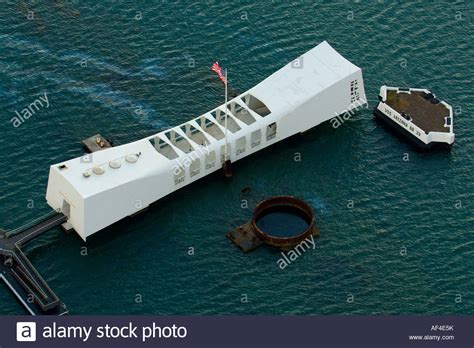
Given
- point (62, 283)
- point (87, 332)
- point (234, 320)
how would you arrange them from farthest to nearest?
point (62, 283), point (234, 320), point (87, 332)

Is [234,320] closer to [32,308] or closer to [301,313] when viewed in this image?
[301,313]

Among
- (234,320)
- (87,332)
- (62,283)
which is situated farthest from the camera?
(62,283)

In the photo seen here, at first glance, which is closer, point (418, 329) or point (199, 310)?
point (418, 329)

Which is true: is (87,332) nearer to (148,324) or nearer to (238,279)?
(148,324)

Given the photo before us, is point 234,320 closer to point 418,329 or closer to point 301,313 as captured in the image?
point 301,313

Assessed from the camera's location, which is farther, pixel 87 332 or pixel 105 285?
pixel 105 285

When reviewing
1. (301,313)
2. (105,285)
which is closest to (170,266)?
(105,285)

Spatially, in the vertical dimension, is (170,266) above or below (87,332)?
above

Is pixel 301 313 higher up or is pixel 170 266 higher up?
pixel 170 266

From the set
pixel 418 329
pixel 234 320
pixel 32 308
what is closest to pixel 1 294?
pixel 32 308
